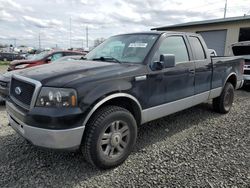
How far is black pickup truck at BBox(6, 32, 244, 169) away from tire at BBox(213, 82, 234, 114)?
107 cm

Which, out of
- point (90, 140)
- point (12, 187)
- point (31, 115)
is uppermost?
point (31, 115)

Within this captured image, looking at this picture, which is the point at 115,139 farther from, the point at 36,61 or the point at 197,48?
the point at 36,61

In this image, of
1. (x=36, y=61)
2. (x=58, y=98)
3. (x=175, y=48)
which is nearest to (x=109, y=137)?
(x=58, y=98)

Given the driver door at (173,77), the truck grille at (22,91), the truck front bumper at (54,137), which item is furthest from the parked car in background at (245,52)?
the truck grille at (22,91)

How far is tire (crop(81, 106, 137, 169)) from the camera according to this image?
2.69 metres

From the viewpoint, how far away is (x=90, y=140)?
2.66 m

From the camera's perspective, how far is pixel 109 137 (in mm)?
2904

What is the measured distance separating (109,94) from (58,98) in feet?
2.05

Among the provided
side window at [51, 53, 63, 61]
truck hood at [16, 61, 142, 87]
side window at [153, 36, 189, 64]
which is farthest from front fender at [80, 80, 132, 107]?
side window at [51, 53, 63, 61]

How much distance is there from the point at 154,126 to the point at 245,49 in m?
6.19

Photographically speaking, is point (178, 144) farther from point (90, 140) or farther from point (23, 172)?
point (23, 172)

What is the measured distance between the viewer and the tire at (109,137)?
2686 millimetres

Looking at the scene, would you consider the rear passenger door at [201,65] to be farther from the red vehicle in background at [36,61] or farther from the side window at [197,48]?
the red vehicle in background at [36,61]

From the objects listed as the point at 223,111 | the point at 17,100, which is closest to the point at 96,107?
the point at 17,100
